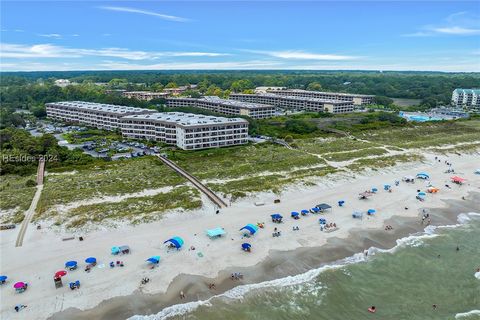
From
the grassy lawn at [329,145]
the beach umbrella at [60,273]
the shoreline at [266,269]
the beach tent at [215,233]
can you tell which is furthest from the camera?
the grassy lawn at [329,145]

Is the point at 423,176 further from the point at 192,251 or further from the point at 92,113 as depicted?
the point at 92,113

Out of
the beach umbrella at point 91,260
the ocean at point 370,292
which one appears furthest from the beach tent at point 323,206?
the beach umbrella at point 91,260

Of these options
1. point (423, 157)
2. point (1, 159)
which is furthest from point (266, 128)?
point (1, 159)

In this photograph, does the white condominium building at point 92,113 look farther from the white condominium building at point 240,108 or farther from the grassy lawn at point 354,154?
the grassy lawn at point 354,154

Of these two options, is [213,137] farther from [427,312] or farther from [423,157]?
[427,312]

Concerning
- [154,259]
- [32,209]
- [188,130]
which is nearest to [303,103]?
[188,130]
